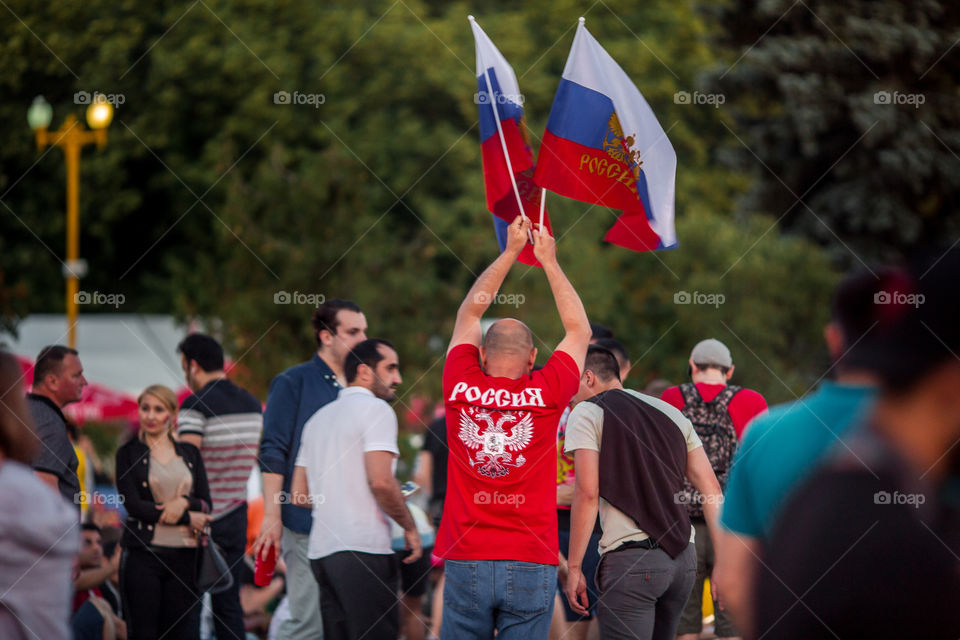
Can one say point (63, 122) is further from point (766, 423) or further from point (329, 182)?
point (766, 423)

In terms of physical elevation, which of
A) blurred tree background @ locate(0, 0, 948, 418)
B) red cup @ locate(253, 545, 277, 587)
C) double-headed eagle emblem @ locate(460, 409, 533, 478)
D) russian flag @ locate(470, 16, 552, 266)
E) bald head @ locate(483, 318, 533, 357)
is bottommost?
red cup @ locate(253, 545, 277, 587)

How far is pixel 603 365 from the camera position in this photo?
5.98 metres

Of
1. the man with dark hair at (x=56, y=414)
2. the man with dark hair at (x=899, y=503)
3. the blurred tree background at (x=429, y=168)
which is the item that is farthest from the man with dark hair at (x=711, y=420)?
the blurred tree background at (x=429, y=168)

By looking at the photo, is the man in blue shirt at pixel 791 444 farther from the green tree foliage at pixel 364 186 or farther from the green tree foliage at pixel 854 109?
the green tree foliage at pixel 854 109

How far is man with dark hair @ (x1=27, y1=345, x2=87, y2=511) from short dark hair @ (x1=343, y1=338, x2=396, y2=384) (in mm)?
1483

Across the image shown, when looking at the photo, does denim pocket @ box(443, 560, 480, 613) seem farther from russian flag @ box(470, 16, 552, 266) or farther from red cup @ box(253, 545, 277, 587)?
russian flag @ box(470, 16, 552, 266)

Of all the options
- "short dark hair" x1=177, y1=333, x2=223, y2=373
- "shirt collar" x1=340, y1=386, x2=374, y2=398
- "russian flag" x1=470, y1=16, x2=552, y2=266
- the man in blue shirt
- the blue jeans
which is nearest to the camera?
the man in blue shirt

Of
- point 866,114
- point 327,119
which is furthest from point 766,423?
point 327,119

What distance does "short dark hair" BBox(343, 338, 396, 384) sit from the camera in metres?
5.97

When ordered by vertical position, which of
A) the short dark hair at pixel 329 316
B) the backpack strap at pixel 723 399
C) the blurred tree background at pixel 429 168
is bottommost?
Result: the backpack strap at pixel 723 399

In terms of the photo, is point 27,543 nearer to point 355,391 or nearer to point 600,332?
point 355,391

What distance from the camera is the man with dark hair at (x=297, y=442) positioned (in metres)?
6.05

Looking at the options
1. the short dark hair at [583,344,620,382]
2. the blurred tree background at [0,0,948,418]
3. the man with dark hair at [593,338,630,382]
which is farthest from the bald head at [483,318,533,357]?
the blurred tree background at [0,0,948,418]

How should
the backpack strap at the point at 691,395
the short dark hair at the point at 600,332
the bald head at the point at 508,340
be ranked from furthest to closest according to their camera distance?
the short dark hair at the point at 600,332 → the backpack strap at the point at 691,395 → the bald head at the point at 508,340
